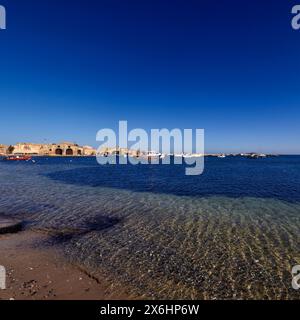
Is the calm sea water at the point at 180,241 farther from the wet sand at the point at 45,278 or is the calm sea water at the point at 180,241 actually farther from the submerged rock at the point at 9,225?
the submerged rock at the point at 9,225

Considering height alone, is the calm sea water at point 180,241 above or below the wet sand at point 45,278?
below

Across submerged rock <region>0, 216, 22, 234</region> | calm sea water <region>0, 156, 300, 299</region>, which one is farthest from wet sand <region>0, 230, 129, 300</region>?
submerged rock <region>0, 216, 22, 234</region>

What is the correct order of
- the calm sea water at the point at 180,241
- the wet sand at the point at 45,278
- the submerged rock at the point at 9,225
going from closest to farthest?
the wet sand at the point at 45,278 → the calm sea water at the point at 180,241 → the submerged rock at the point at 9,225

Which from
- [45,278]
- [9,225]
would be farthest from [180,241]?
[9,225]

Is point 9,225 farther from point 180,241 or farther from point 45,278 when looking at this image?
point 180,241

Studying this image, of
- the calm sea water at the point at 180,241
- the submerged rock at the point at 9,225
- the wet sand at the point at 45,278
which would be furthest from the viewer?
the submerged rock at the point at 9,225

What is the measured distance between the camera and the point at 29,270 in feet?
30.2

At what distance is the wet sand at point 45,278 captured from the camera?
25.0 ft

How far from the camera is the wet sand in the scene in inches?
299

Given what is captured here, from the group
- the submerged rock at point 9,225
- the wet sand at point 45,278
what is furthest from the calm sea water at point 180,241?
the submerged rock at point 9,225

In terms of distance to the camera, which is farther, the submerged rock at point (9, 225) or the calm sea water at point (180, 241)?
the submerged rock at point (9, 225)

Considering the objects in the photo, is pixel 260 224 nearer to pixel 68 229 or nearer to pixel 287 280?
pixel 287 280
